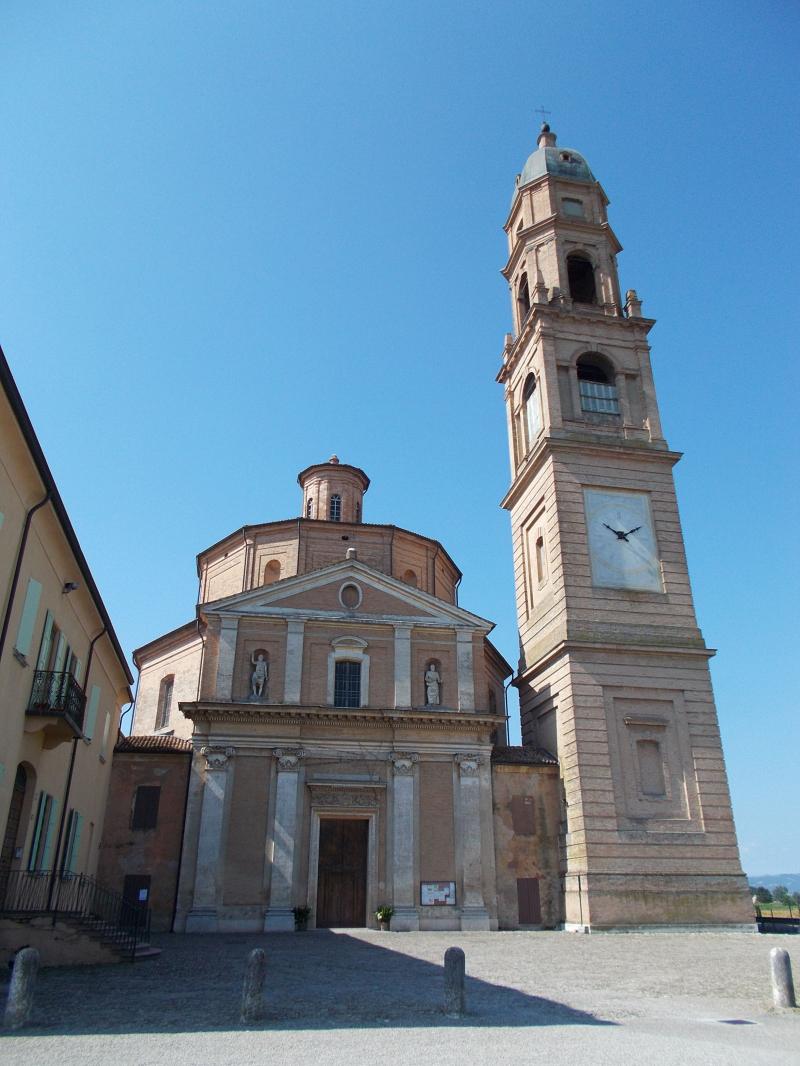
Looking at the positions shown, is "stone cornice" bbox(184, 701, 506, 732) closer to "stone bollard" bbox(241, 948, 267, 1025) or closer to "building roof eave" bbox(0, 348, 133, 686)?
"building roof eave" bbox(0, 348, 133, 686)

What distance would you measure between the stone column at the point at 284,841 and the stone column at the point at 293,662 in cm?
165

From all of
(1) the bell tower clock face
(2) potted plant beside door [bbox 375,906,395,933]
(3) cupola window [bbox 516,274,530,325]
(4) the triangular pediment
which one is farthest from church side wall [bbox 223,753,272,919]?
(3) cupola window [bbox 516,274,530,325]

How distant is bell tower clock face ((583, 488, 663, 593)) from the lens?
26484mm

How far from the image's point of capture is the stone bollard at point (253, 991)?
846cm

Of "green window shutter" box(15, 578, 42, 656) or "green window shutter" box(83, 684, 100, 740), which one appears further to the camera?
"green window shutter" box(83, 684, 100, 740)

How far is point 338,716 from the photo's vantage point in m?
24.3

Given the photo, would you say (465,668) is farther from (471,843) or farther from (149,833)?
(149,833)

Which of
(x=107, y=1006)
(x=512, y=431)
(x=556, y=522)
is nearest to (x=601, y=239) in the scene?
(x=512, y=431)

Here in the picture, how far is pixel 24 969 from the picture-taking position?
838 centimetres

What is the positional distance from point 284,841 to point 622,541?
46.8 ft

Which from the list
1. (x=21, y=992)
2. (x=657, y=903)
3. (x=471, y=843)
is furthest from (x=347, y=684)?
(x=21, y=992)

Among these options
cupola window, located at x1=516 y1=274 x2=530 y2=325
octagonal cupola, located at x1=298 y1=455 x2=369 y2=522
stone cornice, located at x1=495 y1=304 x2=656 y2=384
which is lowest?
octagonal cupola, located at x1=298 y1=455 x2=369 y2=522

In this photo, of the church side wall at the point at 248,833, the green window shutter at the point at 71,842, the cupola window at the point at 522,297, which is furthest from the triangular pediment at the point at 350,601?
the cupola window at the point at 522,297

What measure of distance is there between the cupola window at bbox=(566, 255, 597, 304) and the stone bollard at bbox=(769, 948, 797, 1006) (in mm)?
27227
